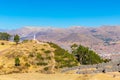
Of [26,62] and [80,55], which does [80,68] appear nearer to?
[26,62]

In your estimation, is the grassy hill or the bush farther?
the bush

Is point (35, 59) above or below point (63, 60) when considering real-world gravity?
above

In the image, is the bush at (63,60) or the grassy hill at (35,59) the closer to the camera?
the grassy hill at (35,59)

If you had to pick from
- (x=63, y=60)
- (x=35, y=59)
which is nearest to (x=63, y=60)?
(x=63, y=60)

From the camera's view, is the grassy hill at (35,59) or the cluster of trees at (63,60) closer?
the grassy hill at (35,59)

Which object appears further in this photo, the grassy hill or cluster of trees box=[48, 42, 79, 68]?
cluster of trees box=[48, 42, 79, 68]

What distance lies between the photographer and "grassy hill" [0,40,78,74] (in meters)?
90.5

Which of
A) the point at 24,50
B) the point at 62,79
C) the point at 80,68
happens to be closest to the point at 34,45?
the point at 24,50

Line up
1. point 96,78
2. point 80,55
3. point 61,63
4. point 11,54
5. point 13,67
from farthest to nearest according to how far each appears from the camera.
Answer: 1. point 80,55
2. point 11,54
3. point 61,63
4. point 13,67
5. point 96,78

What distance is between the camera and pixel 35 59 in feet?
327

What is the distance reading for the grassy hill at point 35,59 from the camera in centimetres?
9047

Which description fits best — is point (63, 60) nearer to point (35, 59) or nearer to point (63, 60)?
point (63, 60)

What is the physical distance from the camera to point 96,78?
50.6 meters

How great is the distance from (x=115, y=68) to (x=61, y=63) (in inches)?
1322
